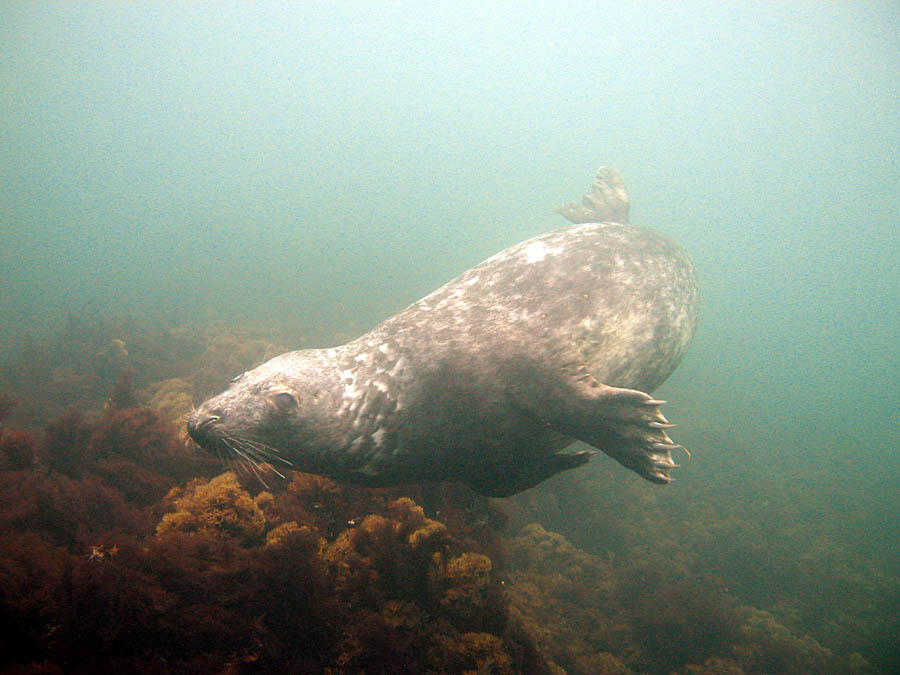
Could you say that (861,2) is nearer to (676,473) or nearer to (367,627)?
(676,473)

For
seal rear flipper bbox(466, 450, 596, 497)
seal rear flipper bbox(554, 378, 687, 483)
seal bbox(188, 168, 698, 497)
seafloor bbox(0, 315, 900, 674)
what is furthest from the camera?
seal rear flipper bbox(466, 450, 596, 497)

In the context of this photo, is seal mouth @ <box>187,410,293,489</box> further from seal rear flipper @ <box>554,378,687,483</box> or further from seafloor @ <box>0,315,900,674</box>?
seal rear flipper @ <box>554,378,687,483</box>

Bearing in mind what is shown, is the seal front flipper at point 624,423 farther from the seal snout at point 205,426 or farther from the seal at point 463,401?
the seal snout at point 205,426

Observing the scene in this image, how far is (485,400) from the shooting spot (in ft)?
9.04

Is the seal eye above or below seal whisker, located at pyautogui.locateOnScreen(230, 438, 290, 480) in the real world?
above

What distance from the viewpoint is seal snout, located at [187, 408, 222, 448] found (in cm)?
241

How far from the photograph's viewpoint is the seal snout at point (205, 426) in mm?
2414

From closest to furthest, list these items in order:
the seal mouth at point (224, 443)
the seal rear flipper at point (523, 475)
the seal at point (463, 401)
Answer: the seal mouth at point (224, 443)
the seal at point (463, 401)
the seal rear flipper at point (523, 475)

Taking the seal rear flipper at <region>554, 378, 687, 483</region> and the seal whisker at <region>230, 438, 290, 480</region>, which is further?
the seal rear flipper at <region>554, 378, 687, 483</region>

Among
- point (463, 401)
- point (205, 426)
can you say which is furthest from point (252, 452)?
point (463, 401)

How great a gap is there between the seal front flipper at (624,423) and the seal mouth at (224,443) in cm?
202

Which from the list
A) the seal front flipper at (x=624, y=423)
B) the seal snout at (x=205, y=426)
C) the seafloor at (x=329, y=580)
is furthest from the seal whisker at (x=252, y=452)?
the seal front flipper at (x=624, y=423)

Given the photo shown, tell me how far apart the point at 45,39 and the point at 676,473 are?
99.8 metres

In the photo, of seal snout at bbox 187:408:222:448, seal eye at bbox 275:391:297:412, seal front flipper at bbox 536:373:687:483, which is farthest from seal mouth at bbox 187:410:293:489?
seal front flipper at bbox 536:373:687:483
